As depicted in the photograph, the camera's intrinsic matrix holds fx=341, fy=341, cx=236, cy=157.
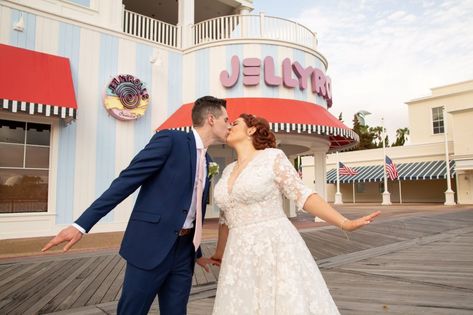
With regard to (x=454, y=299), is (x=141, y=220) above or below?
above

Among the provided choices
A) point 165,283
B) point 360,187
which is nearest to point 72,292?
point 165,283

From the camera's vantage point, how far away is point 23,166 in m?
8.67

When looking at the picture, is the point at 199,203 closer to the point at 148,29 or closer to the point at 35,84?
the point at 35,84

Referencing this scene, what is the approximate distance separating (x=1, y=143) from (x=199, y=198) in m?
8.45

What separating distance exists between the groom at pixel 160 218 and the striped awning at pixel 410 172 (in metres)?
25.2

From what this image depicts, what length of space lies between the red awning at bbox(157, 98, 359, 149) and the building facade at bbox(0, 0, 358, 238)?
39mm

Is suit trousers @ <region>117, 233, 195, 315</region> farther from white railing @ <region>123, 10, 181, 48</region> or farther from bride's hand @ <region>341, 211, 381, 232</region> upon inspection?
white railing @ <region>123, 10, 181, 48</region>

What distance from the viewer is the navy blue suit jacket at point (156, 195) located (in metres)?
1.88

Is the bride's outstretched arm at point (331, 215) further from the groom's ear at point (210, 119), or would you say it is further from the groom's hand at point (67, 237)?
the groom's hand at point (67, 237)

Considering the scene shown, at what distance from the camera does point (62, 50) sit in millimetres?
9141

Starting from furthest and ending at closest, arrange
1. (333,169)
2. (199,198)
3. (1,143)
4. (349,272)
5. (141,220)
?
(333,169) → (1,143) → (349,272) → (199,198) → (141,220)

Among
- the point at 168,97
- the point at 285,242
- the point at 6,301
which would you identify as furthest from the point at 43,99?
the point at 285,242

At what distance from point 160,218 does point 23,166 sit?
8.39 m

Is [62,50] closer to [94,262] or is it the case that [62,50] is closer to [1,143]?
[1,143]
